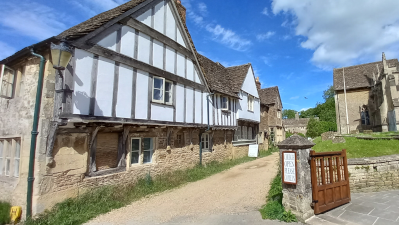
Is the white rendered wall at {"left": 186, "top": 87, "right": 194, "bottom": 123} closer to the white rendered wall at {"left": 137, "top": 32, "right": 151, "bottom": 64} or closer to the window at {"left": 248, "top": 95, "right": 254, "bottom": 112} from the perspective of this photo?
the white rendered wall at {"left": 137, "top": 32, "right": 151, "bottom": 64}

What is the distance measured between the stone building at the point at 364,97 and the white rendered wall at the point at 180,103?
63.2ft

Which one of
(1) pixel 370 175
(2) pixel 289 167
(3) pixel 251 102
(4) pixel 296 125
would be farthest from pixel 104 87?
(4) pixel 296 125

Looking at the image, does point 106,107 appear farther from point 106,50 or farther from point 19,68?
point 19,68

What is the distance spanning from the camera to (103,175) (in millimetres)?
7465

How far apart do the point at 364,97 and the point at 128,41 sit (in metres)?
26.5

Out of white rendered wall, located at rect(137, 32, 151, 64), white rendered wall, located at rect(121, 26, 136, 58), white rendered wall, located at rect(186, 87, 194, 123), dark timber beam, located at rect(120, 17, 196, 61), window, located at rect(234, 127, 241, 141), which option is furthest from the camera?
window, located at rect(234, 127, 241, 141)

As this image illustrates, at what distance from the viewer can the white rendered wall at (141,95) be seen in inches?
333

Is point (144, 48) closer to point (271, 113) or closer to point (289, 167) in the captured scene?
point (289, 167)

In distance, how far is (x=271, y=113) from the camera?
2558 cm

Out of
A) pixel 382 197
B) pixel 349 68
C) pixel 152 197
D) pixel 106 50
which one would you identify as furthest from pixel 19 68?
pixel 349 68

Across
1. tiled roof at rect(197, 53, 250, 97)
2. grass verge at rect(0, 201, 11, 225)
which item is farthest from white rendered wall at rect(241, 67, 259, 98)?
grass verge at rect(0, 201, 11, 225)

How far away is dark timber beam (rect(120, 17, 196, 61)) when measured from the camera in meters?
8.39

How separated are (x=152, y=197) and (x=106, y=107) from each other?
3.60 m

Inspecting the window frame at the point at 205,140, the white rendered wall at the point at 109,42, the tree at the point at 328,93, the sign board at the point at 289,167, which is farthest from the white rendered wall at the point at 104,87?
the tree at the point at 328,93
